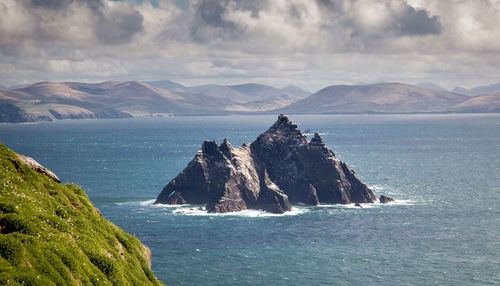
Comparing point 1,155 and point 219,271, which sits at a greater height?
point 1,155

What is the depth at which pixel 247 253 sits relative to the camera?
271 feet

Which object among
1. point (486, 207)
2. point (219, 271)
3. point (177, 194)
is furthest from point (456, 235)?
point (177, 194)

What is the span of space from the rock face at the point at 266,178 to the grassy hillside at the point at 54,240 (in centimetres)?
7473

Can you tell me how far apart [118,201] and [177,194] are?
625 inches

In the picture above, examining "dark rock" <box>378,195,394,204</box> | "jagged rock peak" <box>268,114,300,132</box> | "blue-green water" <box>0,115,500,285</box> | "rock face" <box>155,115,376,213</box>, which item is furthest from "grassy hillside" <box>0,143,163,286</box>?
"jagged rock peak" <box>268,114,300,132</box>

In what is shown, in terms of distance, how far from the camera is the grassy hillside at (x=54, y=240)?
26.4 meters

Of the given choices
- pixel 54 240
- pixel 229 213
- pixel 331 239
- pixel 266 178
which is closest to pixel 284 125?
pixel 266 178

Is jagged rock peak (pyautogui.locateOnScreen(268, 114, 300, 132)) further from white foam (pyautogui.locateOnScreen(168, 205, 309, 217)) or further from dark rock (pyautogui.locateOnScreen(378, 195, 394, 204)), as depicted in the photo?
dark rock (pyautogui.locateOnScreen(378, 195, 394, 204))

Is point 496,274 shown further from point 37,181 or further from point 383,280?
point 37,181

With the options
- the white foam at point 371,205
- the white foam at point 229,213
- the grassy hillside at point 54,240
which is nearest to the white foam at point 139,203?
the white foam at point 229,213

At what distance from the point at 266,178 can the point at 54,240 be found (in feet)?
310

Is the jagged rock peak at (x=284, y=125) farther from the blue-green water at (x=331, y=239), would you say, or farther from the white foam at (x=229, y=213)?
the blue-green water at (x=331, y=239)

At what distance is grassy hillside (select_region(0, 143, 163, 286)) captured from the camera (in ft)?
86.6

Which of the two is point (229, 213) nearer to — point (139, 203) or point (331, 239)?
point (139, 203)
